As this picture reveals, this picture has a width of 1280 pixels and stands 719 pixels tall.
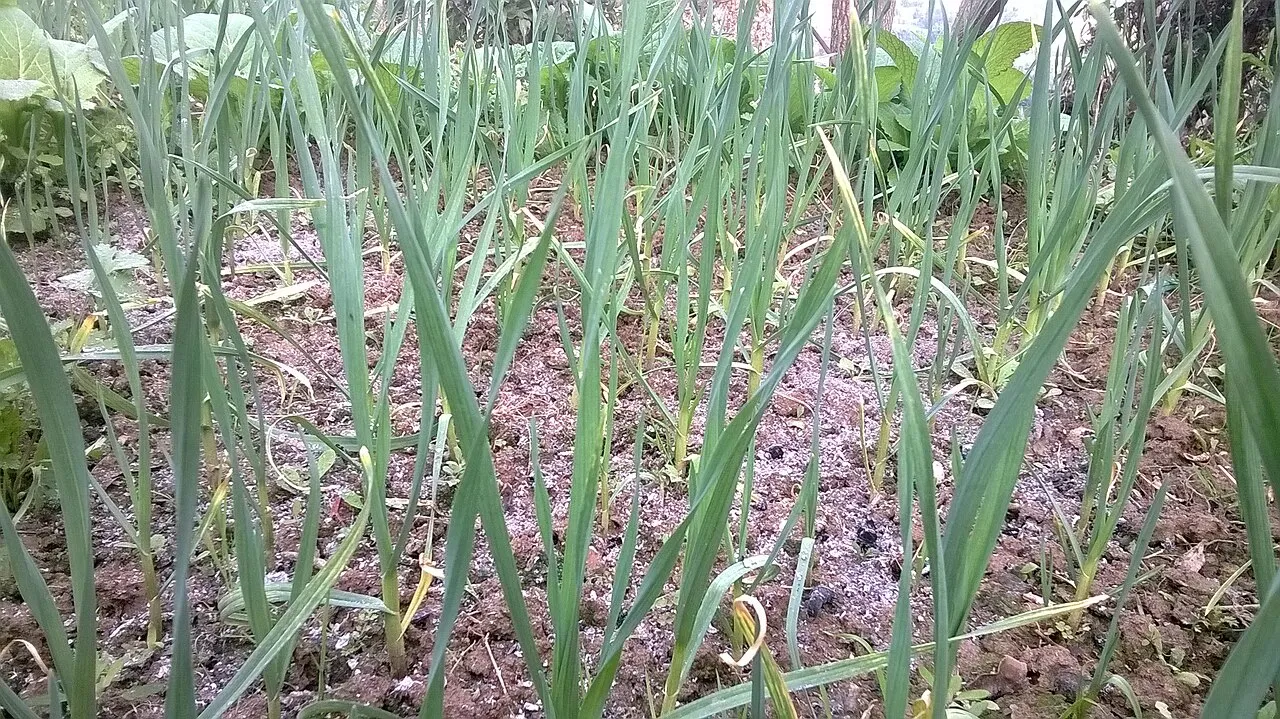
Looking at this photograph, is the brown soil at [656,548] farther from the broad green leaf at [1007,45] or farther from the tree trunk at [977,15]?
the broad green leaf at [1007,45]

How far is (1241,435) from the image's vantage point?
29cm

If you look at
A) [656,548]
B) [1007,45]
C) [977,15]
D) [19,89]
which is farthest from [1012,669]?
[1007,45]

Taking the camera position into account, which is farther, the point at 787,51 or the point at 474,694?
the point at 787,51

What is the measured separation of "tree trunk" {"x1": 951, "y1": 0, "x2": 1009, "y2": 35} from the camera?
688 mm

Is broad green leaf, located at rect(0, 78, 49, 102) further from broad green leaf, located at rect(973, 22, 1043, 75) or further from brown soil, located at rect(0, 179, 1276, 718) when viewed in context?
broad green leaf, located at rect(973, 22, 1043, 75)

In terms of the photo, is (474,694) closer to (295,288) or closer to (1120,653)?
(1120,653)

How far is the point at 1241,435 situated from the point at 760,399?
0.65 ft

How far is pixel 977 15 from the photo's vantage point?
0.69 meters

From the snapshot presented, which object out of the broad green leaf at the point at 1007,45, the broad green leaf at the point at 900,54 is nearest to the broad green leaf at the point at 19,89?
the broad green leaf at the point at 900,54

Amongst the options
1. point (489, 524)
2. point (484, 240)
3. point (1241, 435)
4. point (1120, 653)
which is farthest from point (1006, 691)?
point (484, 240)

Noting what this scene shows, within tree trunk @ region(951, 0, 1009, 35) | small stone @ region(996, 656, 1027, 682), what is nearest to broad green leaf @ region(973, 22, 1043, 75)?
tree trunk @ region(951, 0, 1009, 35)

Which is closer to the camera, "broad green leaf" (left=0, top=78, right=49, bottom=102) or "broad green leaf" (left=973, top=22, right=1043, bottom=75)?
"broad green leaf" (left=0, top=78, right=49, bottom=102)

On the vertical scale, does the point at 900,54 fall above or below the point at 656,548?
above

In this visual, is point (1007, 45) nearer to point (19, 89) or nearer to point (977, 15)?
point (977, 15)
